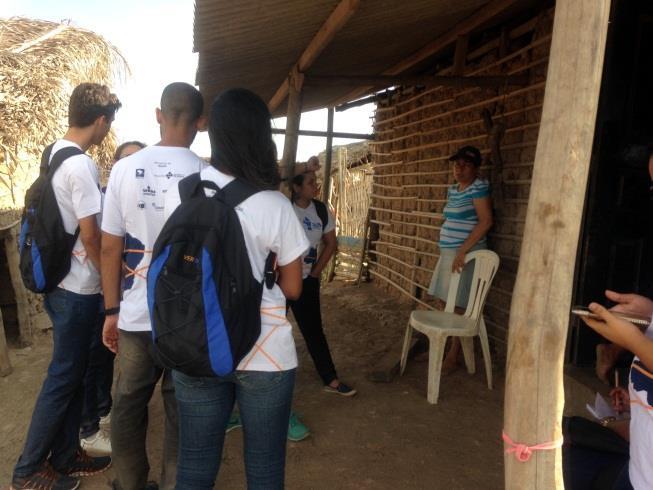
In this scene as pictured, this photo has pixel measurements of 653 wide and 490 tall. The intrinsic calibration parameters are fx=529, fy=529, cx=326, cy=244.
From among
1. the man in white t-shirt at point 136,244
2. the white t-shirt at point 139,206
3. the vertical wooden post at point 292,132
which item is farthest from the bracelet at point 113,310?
the vertical wooden post at point 292,132

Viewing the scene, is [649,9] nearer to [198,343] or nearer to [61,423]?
[198,343]

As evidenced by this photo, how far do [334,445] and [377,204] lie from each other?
17.5 ft

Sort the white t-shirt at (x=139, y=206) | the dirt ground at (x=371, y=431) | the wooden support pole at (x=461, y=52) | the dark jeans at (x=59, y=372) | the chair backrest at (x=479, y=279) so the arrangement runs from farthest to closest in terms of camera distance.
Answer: the wooden support pole at (x=461, y=52) < the chair backrest at (x=479, y=279) < the dirt ground at (x=371, y=431) < the dark jeans at (x=59, y=372) < the white t-shirt at (x=139, y=206)

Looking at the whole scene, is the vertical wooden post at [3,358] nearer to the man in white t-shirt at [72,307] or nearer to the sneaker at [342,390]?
the man in white t-shirt at [72,307]

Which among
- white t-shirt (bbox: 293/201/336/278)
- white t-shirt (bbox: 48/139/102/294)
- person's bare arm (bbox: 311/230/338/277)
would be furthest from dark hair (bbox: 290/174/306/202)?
white t-shirt (bbox: 48/139/102/294)

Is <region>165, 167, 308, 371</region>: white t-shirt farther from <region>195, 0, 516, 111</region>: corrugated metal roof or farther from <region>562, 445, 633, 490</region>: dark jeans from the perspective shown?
<region>195, 0, 516, 111</region>: corrugated metal roof

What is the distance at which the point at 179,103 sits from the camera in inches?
83.7

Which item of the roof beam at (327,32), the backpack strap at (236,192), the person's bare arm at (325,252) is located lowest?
the person's bare arm at (325,252)

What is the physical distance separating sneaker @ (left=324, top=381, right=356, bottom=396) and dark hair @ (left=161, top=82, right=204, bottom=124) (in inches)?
96.5

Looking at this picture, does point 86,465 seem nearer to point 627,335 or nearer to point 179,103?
point 179,103

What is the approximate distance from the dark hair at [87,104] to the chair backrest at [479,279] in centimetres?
284

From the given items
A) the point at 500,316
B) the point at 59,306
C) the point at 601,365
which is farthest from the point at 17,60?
the point at 601,365

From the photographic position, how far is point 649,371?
1413mm

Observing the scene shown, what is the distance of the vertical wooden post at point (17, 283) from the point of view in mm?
4992
